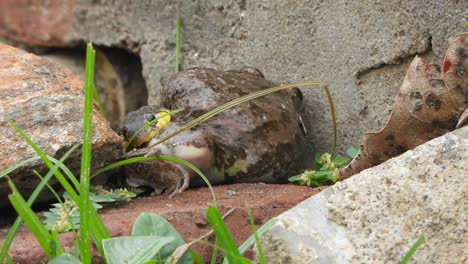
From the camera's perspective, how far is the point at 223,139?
254 cm

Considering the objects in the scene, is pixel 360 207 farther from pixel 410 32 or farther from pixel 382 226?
pixel 410 32

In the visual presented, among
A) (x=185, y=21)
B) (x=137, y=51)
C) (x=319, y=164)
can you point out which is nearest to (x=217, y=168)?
(x=319, y=164)

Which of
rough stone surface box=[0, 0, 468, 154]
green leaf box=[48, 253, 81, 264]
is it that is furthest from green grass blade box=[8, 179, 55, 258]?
rough stone surface box=[0, 0, 468, 154]

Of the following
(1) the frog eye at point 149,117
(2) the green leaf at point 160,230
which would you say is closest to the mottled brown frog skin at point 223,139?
(1) the frog eye at point 149,117

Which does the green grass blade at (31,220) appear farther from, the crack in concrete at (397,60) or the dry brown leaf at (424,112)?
the crack in concrete at (397,60)

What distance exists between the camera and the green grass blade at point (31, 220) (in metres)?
1.68

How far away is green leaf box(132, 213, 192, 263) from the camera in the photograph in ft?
6.02

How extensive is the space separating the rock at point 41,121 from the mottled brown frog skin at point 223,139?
192 mm

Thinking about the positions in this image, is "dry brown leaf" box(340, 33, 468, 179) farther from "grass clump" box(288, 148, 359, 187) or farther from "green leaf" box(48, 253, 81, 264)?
"green leaf" box(48, 253, 81, 264)

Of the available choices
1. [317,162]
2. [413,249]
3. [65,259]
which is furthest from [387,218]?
[317,162]

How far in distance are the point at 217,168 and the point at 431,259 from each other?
3.05 ft

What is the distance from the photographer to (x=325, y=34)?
111 inches

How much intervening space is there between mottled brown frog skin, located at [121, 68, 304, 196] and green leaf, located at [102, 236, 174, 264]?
622 millimetres

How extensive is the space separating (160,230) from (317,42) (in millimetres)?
1162
